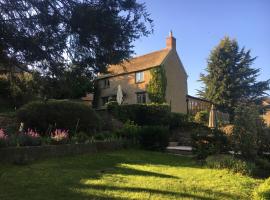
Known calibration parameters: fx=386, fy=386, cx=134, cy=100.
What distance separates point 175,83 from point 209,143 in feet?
99.4

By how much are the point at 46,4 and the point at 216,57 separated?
38.8m

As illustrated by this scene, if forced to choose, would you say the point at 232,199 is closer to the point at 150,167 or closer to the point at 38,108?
the point at 150,167

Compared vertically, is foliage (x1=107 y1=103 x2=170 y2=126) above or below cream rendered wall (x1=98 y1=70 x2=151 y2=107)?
below

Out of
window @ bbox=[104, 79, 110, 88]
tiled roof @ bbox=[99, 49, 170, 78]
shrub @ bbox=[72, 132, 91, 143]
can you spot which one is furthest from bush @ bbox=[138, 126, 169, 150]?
window @ bbox=[104, 79, 110, 88]

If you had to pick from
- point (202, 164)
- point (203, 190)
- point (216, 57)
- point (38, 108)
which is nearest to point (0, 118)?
Answer: point (38, 108)

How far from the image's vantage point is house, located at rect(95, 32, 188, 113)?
4238 cm

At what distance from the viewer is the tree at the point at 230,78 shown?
44.0 m

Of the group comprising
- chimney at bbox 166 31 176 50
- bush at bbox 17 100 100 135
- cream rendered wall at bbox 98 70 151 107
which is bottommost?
bush at bbox 17 100 100 135

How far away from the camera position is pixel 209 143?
44.6 ft

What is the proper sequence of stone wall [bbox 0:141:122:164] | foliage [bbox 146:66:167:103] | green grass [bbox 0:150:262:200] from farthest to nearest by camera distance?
foliage [bbox 146:66:167:103] → stone wall [bbox 0:141:122:164] → green grass [bbox 0:150:262:200]

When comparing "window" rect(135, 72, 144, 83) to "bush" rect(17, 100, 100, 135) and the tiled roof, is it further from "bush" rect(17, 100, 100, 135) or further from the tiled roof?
"bush" rect(17, 100, 100, 135)

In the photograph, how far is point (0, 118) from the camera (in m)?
18.2

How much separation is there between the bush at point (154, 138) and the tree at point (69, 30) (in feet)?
28.6

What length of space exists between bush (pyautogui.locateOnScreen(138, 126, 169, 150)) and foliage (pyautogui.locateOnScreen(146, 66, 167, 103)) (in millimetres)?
21874
